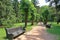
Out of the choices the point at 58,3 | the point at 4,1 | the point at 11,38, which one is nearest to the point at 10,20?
the point at 4,1

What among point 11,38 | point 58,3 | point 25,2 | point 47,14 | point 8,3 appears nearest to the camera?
point 11,38

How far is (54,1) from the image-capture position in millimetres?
40094

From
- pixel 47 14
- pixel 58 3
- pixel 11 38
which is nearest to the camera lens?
pixel 11 38

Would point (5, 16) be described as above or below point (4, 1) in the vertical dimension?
below

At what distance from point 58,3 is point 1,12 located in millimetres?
15146

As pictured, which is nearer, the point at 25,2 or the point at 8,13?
the point at 25,2

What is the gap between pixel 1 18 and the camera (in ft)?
99.1

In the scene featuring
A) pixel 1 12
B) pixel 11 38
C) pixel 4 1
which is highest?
pixel 4 1

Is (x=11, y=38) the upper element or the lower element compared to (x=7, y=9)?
lower

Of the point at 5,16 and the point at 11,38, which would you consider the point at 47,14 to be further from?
the point at 11,38

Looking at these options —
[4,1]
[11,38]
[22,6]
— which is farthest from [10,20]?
[11,38]

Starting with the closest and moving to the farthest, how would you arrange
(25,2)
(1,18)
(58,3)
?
(25,2), (1,18), (58,3)

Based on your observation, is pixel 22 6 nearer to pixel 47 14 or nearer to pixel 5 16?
pixel 5 16

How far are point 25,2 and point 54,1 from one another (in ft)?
55.3
